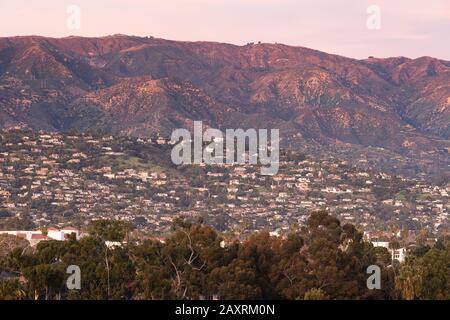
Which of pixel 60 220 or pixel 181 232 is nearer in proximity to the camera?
pixel 181 232

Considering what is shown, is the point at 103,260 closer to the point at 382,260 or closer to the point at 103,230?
the point at 103,230
